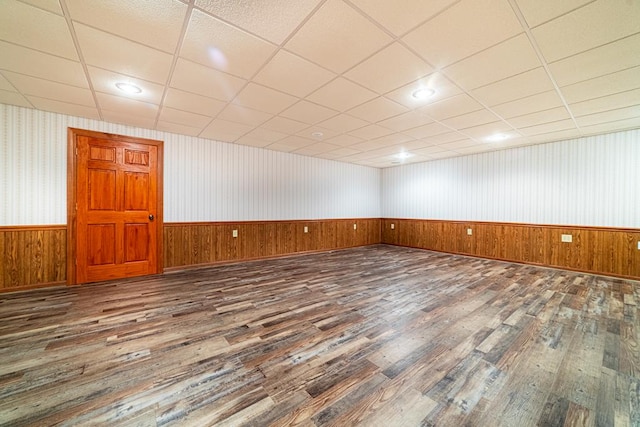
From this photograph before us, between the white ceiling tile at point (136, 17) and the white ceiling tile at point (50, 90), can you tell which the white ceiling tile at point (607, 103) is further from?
the white ceiling tile at point (50, 90)

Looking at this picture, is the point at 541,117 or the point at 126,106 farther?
the point at 541,117

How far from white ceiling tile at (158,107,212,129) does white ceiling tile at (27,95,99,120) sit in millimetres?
876

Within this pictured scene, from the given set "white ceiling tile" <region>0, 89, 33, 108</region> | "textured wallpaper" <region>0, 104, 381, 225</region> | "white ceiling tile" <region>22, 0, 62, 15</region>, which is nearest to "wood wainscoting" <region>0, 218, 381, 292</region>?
"textured wallpaper" <region>0, 104, 381, 225</region>

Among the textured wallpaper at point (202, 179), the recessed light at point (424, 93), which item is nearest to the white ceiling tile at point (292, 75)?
the recessed light at point (424, 93)

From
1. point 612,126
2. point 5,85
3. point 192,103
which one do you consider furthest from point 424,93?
point 5,85

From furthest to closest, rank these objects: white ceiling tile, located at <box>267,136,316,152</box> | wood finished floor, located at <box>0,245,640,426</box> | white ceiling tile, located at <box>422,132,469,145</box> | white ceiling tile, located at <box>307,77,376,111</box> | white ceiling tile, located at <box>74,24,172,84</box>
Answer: white ceiling tile, located at <box>267,136,316,152</box>
white ceiling tile, located at <box>422,132,469,145</box>
white ceiling tile, located at <box>307,77,376,111</box>
white ceiling tile, located at <box>74,24,172,84</box>
wood finished floor, located at <box>0,245,640,426</box>

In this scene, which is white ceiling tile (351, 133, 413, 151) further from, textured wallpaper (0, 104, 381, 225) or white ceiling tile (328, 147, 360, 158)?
textured wallpaper (0, 104, 381, 225)

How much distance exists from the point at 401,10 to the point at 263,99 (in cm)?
191

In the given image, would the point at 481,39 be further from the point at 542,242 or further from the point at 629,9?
the point at 542,242

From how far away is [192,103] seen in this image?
10.7 ft

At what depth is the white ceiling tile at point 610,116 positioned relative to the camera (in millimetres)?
3373

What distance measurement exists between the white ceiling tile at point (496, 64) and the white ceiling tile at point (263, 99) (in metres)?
1.84

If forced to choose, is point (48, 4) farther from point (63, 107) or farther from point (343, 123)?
point (343, 123)

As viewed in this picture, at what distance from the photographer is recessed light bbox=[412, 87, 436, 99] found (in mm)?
2875
